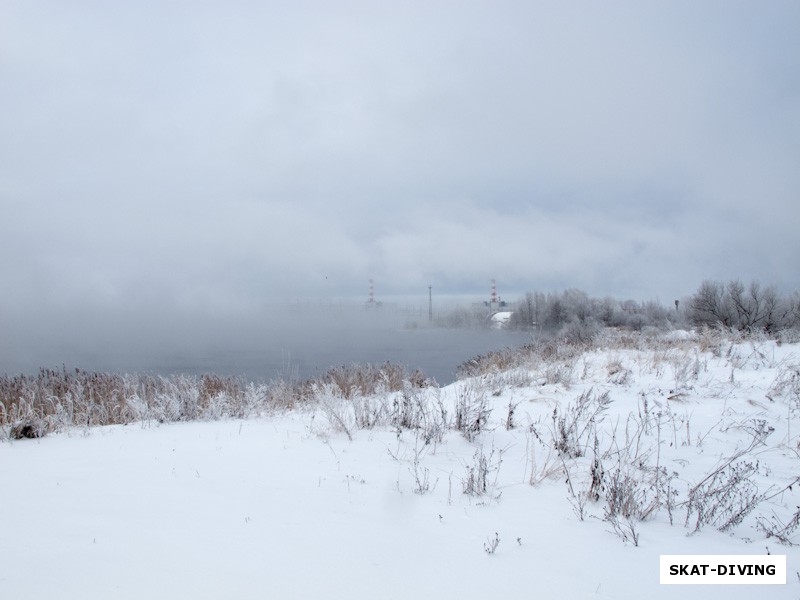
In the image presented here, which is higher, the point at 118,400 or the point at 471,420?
the point at 471,420

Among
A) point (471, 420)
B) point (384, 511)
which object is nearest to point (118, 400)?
point (471, 420)

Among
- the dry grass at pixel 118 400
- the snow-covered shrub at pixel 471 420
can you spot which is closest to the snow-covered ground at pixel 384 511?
the snow-covered shrub at pixel 471 420

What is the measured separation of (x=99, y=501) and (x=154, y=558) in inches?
48.5

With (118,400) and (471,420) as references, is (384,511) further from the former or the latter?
(118,400)

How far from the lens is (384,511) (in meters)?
3.33

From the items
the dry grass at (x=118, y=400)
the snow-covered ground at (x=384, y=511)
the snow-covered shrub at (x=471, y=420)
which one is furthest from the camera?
the dry grass at (x=118, y=400)

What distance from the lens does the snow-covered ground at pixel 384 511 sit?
7.93ft

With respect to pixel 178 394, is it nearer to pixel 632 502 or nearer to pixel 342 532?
pixel 342 532

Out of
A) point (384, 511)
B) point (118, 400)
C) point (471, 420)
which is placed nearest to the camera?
point (384, 511)

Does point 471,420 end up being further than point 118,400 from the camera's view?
No

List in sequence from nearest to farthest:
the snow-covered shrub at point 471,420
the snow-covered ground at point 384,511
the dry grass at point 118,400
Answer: the snow-covered ground at point 384,511, the snow-covered shrub at point 471,420, the dry grass at point 118,400

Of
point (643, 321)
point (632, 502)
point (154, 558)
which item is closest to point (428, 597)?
point (154, 558)

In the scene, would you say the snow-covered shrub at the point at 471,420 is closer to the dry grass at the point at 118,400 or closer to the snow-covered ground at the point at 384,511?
the snow-covered ground at the point at 384,511

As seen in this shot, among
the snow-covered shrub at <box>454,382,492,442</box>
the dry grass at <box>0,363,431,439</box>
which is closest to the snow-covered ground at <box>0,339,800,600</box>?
the snow-covered shrub at <box>454,382,492,442</box>
